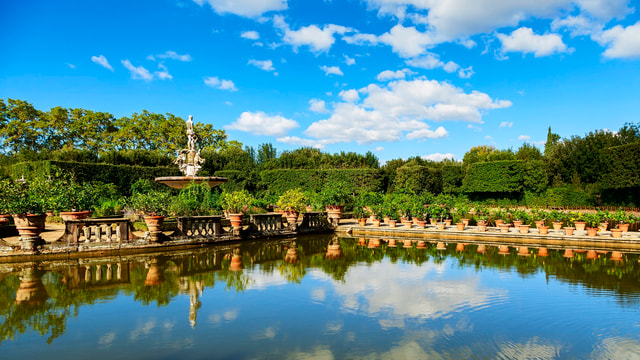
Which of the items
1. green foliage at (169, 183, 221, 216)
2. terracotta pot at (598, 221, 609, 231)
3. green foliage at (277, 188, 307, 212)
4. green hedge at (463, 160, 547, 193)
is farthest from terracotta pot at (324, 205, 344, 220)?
green hedge at (463, 160, 547, 193)

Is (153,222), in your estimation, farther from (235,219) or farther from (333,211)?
(333,211)

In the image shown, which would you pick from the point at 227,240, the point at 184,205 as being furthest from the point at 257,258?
the point at 184,205

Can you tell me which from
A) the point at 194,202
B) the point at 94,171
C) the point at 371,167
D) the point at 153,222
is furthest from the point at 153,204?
the point at 371,167

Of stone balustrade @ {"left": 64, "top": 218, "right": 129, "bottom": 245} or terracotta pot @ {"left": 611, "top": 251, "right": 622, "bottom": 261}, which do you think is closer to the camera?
stone balustrade @ {"left": 64, "top": 218, "right": 129, "bottom": 245}

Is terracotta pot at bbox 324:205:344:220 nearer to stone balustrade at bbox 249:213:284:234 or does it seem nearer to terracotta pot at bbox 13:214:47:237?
stone balustrade at bbox 249:213:284:234

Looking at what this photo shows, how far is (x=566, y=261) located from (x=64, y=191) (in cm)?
1383

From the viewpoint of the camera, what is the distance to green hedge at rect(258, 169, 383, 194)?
975 inches

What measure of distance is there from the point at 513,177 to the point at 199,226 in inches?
843

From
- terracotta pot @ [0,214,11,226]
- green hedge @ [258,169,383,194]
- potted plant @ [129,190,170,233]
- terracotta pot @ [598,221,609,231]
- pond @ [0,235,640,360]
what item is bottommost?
pond @ [0,235,640,360]

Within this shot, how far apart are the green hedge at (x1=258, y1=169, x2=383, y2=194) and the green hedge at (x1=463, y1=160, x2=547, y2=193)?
7413 millimetres

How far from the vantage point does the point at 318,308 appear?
5.62 meters

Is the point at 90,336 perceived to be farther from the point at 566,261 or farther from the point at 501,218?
the point at 501,218

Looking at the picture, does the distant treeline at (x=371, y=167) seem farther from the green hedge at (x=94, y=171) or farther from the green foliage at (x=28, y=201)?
Result: the green foliage at (x=28, y=201)

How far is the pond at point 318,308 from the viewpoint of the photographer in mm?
4246
